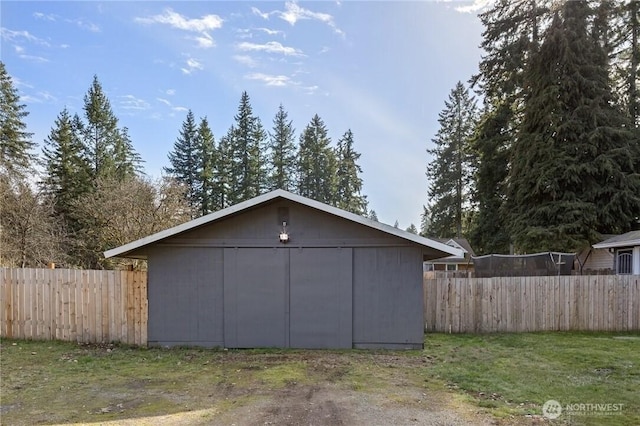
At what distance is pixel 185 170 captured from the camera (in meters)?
34.6

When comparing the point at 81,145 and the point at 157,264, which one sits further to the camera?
the point at 81,145

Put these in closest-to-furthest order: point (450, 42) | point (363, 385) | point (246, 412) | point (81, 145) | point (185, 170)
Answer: point (246, 412) < point (363, 385) < point (450, 42) < point (81, 145) < point (185, 170)

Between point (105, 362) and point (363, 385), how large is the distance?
414cm

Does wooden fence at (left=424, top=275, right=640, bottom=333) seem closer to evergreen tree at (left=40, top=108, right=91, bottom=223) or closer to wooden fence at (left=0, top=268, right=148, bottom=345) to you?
wooden fence at (left=0, top=268, right=148, bottom=345)

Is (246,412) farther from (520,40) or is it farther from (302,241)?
(520,40)

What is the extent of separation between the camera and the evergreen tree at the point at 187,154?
34.4m

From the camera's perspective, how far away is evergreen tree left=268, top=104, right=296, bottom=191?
3656 centimetres

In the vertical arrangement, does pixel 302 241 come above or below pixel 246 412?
above

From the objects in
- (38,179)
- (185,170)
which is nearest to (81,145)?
(38,179)

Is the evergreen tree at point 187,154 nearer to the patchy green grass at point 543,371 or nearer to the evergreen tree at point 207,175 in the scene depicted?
the evergreen tree at point 207,175

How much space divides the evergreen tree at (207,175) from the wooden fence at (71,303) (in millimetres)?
25282

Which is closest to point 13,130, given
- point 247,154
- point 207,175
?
point 207,175

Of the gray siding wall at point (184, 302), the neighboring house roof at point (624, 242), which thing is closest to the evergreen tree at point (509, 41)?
the neighboring house roof at point (624, 242)

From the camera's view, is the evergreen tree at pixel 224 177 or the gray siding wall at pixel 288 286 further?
the evergreen tree at pixel 224 177
